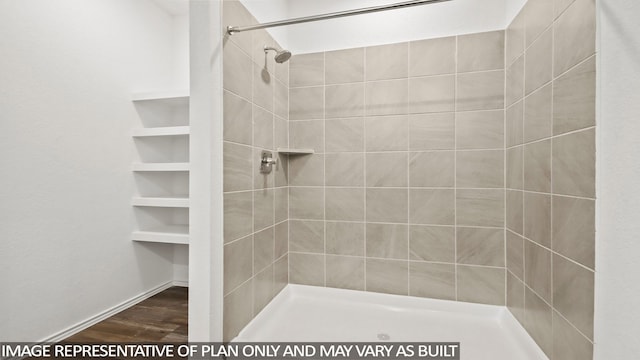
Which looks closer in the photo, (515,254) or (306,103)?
(515,254)

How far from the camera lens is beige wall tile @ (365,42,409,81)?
6.54 ft

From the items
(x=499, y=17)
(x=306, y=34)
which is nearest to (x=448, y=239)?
(x=499, y=17)

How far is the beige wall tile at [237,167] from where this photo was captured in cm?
143

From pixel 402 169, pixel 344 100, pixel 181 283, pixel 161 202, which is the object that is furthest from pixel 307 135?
pixel 181 283

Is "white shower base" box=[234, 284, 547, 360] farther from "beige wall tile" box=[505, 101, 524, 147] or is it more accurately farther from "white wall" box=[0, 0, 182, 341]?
"white wall" box=[0, 0, 182, 341]

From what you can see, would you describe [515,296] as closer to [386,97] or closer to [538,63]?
[538,63]

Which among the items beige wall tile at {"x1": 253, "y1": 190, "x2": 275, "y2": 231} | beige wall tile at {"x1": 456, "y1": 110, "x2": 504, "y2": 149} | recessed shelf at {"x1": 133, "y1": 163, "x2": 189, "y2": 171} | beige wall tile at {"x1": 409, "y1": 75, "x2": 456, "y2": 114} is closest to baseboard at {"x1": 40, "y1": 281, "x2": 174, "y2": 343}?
recessed shelf at {"x1": 133, "y1": 163, "x2": 189, "y2": 171}

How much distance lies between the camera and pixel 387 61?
202 centimetres

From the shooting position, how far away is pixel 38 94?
71.4 inches

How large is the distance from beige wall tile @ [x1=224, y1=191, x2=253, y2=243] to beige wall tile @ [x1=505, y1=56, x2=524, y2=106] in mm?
1532

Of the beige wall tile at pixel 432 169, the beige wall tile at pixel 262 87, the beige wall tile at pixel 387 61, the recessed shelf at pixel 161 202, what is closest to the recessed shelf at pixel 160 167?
the recessed shelf at pixel 161 202
